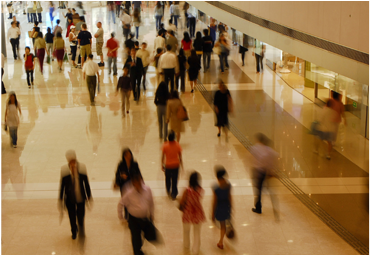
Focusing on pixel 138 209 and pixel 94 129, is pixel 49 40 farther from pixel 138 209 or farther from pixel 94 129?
pixel 138 209

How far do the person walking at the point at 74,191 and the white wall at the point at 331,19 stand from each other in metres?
4.29

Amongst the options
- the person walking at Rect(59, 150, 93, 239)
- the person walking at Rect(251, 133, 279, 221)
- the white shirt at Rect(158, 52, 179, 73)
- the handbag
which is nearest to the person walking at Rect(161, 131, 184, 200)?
the person walking at Rect(251, 133, 279, 221)

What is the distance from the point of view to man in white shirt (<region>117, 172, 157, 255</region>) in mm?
6125

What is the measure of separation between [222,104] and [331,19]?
3714 millimetres

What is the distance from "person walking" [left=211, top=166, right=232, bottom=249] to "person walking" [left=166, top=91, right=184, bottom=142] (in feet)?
12.1

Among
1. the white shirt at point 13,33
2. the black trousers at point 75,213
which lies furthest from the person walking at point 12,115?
the white shirt at point 13,33

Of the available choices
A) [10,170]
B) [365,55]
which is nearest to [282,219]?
[365,55]

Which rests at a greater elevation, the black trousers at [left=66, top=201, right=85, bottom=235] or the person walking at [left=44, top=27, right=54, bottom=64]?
the person walking at [left=44, top=27, right=54, bottom=64]

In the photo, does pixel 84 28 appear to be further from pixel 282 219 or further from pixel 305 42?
pixel 282 219

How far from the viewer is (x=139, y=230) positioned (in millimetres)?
6281

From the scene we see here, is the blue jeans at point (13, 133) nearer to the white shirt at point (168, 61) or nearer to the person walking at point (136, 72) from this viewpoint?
the person walking at point (136, 72)

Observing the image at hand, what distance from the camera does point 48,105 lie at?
13977mm

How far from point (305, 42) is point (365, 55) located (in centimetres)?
212

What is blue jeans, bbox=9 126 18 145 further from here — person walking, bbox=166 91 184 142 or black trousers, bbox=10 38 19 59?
black trousers, bbox=10 38 19 59
